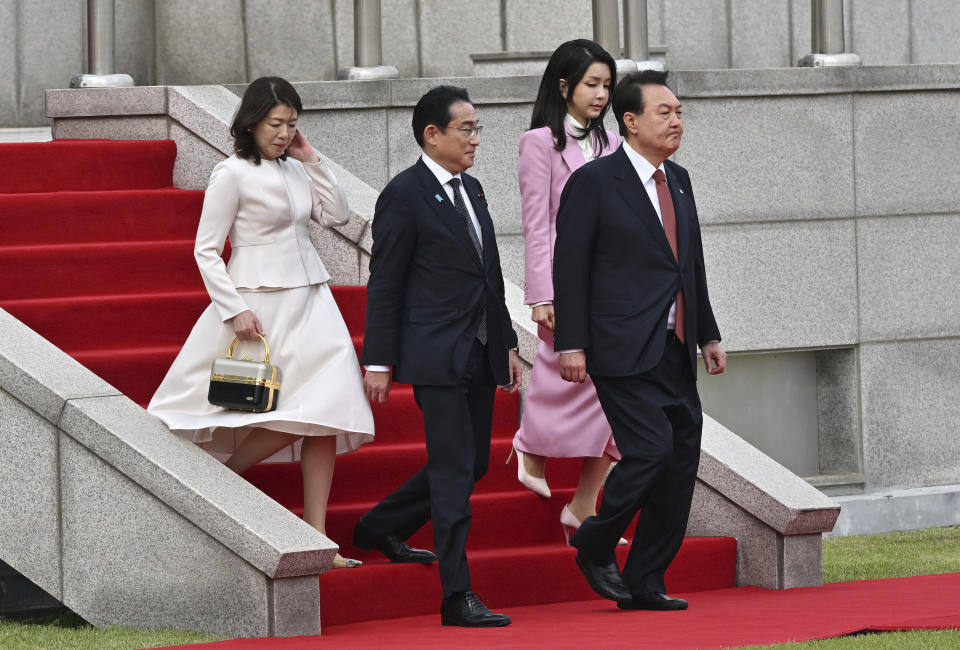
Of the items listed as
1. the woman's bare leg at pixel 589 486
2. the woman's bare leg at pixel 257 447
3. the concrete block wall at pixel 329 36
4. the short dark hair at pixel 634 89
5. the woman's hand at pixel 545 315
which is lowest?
the woman's bare leg at pixel 589 486

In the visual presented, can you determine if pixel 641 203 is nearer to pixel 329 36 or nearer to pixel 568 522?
pixel 568 522

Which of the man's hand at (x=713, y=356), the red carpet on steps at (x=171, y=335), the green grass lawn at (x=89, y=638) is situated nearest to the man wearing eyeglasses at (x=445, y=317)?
the red carpet on steps at (x=171, y=335)

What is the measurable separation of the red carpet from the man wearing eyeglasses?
28 cm

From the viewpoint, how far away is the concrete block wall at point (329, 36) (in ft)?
40.6

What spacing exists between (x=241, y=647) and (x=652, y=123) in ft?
8.26

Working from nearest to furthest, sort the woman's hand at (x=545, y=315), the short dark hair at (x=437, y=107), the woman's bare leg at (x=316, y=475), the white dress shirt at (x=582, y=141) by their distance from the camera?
the short dark hair at (x=437, y=107) → the woman's bare leg at (x=316, y=475) → the woman's hand at (x=545, y=315) → the white dress shirt at (x=582, y=141)

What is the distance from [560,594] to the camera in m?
7.30

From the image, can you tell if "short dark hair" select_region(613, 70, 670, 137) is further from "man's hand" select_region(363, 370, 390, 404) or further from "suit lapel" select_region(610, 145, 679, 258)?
"man's hand" select_region(363, 370, 390, 404)

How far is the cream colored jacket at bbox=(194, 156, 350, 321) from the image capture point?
7020mm

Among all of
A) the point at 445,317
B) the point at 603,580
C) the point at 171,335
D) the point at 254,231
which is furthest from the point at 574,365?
the point at 171,335

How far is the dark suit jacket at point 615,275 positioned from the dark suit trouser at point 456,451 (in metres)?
0.39

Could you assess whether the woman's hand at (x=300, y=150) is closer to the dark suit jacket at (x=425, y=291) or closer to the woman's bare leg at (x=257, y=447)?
the dark suit jacket at (x=425, y=291)

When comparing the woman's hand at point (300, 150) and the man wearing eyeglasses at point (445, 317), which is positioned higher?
the woman's hand at point (300, 150)

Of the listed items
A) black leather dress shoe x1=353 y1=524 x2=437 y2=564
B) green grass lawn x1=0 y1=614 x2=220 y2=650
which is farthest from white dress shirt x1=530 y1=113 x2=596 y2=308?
green grass lawn x1=0 y1=614 x2=220 y2=650
